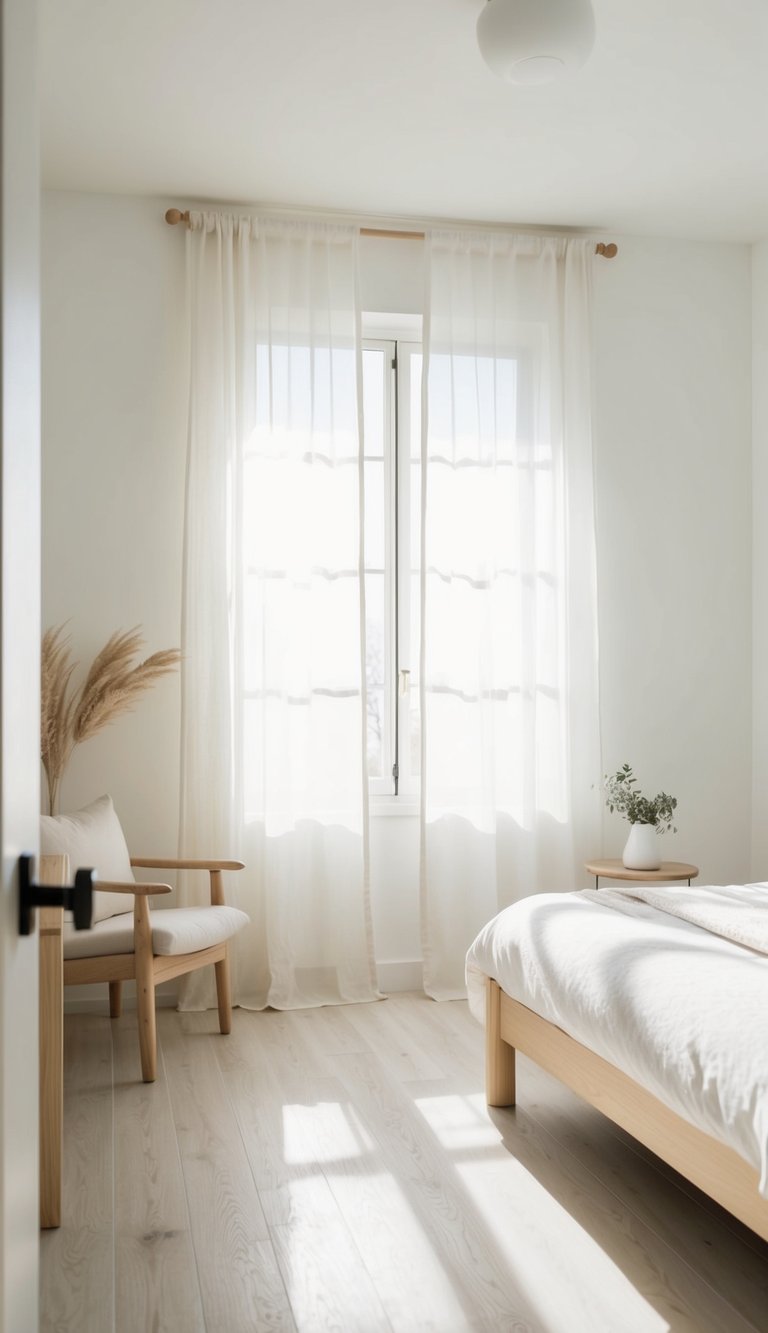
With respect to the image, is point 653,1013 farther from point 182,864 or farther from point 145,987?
point 182,864

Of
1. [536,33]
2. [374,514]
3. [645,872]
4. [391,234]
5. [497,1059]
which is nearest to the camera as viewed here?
[536,33]

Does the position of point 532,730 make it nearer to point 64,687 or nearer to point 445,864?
point 445,864

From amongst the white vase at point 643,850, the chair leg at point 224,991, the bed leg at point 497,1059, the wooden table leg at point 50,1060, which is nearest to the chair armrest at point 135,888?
the chair leg at point 224,991

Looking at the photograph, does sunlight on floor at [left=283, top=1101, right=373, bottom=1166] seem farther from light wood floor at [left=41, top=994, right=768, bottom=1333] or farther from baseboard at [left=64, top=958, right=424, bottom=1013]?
baseboard at [left=64, top=958, right=424, bottom=1013]

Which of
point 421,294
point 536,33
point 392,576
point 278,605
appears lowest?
A: point 278,605

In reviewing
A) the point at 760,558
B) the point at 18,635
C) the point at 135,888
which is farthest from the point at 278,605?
the point at 18,635

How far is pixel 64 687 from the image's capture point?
3.89 meters

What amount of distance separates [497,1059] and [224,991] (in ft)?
3.50

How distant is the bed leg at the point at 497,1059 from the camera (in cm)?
305

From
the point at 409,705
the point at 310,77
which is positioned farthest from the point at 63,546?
the point at 310,77

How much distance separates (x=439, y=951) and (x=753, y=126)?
309 cm

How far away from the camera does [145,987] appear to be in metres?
3.28

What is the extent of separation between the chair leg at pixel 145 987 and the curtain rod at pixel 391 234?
247 cm

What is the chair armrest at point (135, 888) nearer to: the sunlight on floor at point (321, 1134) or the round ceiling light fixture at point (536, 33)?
the sunlight on floor at point (321, 1134)
